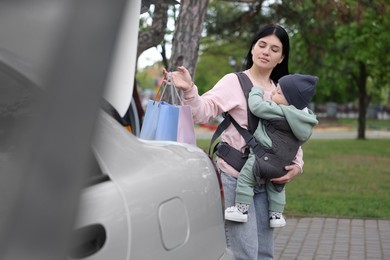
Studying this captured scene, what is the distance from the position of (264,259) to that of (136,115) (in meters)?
3.37

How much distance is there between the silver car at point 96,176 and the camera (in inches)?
31.6

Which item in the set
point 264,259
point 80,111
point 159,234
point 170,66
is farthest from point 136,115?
point 80,111

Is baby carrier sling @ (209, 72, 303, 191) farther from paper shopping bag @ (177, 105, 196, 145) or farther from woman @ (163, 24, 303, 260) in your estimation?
paper shopping bag @ (177, 105, 196, 145)

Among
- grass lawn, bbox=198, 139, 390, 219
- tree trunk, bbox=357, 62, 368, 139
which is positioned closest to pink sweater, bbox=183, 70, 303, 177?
grass lawn, bbox=198, 139, 390, 219

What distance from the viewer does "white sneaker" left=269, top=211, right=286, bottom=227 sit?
12.9 ft

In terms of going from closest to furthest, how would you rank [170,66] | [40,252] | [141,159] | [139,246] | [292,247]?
[40,252]
[139,246]
[141,159]
[292,247]
[170,66]

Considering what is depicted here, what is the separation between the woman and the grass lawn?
17.1ft

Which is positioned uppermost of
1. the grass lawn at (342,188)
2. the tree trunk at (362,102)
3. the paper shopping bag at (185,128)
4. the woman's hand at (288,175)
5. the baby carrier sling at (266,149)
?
the paper shopping bag at (185,128)

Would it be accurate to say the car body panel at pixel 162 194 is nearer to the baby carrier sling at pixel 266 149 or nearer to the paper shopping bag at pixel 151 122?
the paper shopping bag at pixel 151 122

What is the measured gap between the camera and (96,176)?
209cm

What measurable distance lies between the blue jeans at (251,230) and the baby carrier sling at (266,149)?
109mm

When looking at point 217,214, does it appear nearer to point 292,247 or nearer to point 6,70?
point 6,70

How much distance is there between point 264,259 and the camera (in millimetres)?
4164

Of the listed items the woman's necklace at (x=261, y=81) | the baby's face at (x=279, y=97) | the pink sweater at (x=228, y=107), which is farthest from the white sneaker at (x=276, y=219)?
the woman's necklace at (x=261, y=81)
